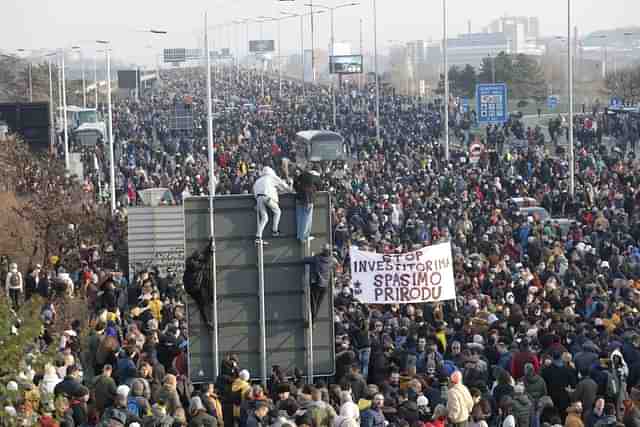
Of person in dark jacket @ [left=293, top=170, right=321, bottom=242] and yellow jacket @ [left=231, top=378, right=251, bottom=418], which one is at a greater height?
person in dark jacket @ [left=293, top=170, right=321, bottom=242]

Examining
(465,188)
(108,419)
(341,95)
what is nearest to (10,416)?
(108,419)

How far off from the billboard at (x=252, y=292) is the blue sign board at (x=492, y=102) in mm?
34020

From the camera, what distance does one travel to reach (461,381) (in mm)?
15469

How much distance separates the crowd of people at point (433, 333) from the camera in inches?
578

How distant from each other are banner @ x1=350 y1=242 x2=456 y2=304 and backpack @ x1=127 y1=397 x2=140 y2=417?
16.4ft

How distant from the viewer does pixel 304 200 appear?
52.6ft

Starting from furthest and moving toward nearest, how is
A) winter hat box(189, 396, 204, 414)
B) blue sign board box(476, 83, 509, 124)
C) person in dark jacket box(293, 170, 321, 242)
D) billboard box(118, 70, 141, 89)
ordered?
billboard box(118, 70, 141, 89)
blue sign board box(476, 83, 509, 124)
person in dark jacket box(293, 170, 321, 242)
winter hat box(189, 396, 204, 414)

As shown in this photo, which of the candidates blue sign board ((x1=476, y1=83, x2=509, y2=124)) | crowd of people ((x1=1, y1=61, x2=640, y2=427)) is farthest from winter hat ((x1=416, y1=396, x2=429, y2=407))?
blue sign board ((x1=476, y1=83, x2=509, y2=124))

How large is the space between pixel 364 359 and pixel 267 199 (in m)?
2.46

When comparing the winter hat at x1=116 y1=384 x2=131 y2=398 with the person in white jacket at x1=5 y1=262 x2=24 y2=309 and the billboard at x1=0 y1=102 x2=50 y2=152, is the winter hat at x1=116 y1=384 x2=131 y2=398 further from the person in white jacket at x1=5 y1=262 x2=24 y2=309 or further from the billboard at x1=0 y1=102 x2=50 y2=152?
the billboard at x1=0 y1=102 x2=50 y2=152

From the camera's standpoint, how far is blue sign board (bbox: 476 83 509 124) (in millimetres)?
49875

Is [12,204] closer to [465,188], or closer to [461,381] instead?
[465,188]

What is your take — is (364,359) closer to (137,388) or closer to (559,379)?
(559,379)

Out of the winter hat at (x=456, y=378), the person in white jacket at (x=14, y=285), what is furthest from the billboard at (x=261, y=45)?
the winter hat at (x=456, y=378)
